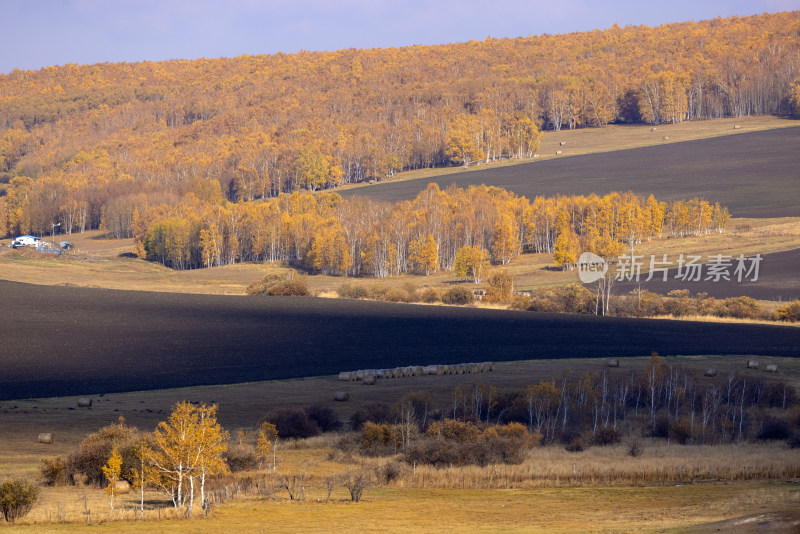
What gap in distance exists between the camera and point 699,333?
228 ft

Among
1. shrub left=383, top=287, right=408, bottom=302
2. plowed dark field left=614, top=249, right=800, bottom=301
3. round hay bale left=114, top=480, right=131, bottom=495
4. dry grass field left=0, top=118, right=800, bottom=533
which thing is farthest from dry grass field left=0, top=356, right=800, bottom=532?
plowed dark field left=614, top=249, right=800, bottom=301

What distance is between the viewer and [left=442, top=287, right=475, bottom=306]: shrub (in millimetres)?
93812

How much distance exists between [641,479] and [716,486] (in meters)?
3.10

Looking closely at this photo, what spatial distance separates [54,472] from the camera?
113 feet

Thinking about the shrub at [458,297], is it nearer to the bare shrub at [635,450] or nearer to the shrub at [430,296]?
the shrub at [430,296]

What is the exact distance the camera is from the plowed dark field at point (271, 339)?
5550cm

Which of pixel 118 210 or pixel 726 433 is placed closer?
pixel 726 433

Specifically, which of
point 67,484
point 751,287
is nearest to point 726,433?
point 67,484

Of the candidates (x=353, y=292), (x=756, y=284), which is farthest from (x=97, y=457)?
(x=756, y=284)

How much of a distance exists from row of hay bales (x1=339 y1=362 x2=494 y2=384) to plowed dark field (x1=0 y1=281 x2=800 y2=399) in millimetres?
2651

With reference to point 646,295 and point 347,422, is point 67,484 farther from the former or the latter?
point 646,295

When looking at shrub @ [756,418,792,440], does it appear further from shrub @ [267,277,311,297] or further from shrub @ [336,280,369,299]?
shrub @ [267,277,311,297]

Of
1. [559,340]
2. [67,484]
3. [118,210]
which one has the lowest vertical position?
[67,484]

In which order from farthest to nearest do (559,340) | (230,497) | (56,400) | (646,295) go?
1. (646,295)
2. (559,340)
3. (56,400)
4. (230,497)
